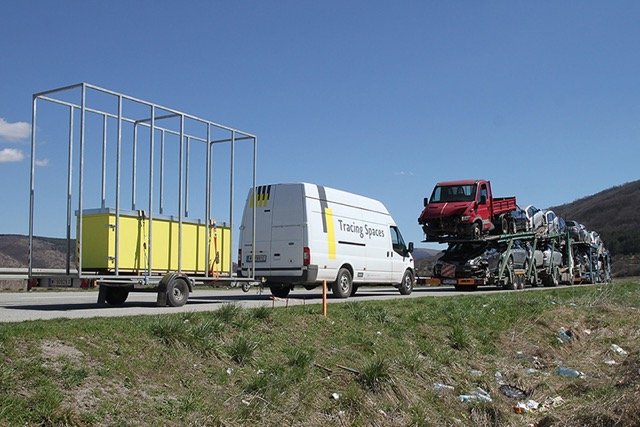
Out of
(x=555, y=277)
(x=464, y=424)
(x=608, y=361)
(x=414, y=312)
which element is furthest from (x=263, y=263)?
(x=555, y=277)

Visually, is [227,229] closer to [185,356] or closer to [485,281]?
[185,356]

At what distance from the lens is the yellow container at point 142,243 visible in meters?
13.2

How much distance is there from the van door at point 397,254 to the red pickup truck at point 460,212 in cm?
425

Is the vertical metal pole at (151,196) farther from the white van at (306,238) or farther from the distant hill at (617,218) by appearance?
the distant hill at (617,218)

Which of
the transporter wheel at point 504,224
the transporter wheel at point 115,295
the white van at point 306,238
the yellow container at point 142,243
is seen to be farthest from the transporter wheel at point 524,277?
the transporter wheel at point 115,295

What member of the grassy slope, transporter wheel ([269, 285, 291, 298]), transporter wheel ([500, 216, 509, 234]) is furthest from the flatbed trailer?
the grassy slope

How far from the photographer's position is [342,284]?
62.2 ft

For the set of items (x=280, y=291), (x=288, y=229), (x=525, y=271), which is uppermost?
(x=288, y=229)

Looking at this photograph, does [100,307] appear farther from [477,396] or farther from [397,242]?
[397,242]

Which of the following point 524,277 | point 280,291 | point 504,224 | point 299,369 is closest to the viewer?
point 299,369

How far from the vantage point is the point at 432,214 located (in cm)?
2680

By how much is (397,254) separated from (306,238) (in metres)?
5.45

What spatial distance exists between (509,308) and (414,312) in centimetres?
314

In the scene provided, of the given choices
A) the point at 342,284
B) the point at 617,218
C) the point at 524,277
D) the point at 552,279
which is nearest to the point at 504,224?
the point at 524,277
